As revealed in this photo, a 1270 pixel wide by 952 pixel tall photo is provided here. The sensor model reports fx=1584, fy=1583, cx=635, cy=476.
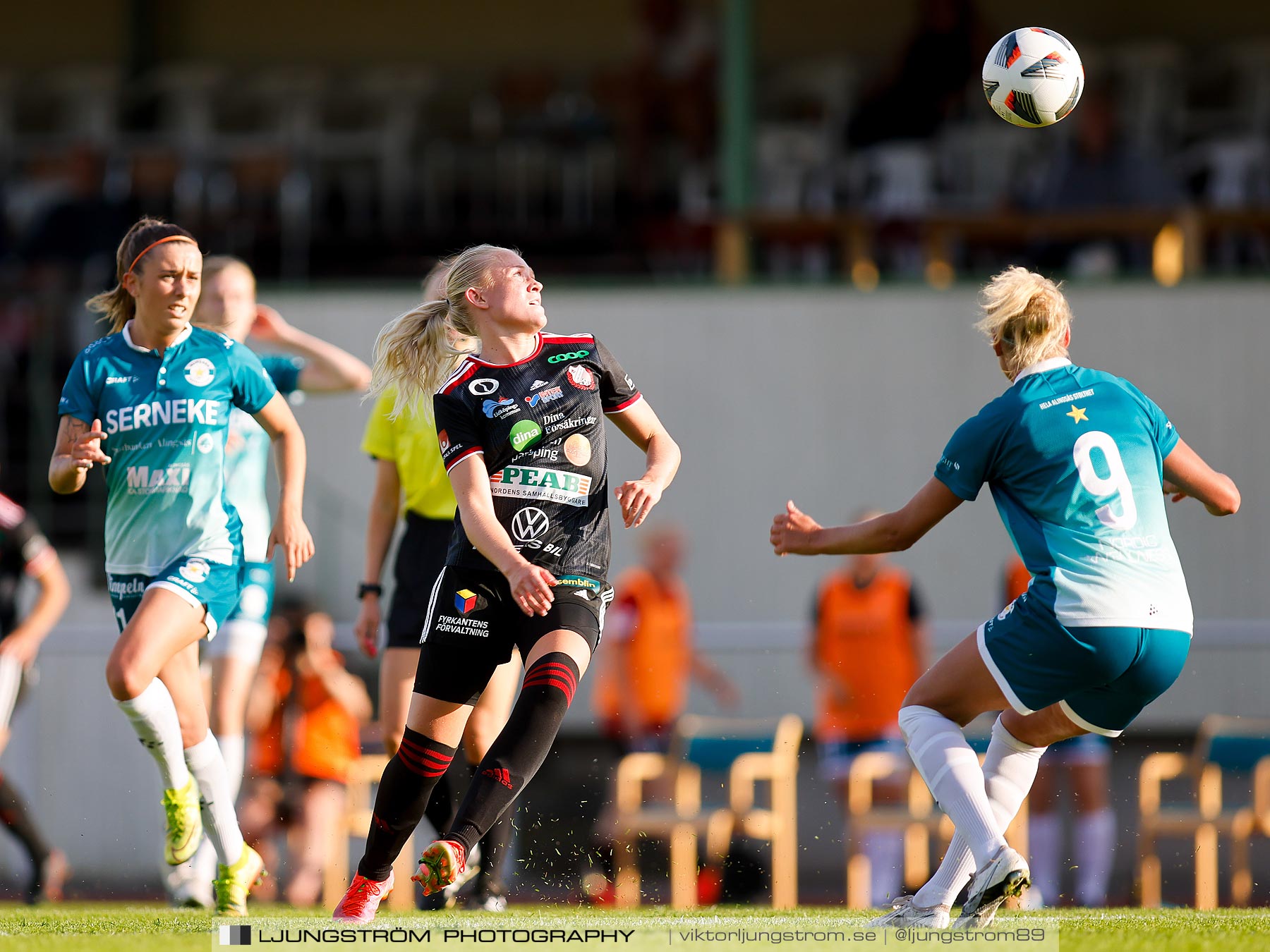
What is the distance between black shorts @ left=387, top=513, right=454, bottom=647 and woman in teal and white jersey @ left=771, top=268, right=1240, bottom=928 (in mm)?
1816

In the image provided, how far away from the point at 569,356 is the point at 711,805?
4.71 metres

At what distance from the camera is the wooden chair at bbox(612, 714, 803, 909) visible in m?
8.83

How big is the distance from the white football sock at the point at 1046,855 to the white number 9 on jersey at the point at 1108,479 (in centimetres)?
414

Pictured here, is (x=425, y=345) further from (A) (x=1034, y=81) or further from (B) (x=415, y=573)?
(A) (x=1034, y=81)

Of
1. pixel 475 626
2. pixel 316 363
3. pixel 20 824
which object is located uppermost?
pixel 316 363

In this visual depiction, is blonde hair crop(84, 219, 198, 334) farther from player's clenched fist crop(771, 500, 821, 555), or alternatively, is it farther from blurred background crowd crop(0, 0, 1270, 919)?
blurred background crowd crop(0, 0, 1270, 919)

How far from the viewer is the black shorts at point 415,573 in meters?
6.26

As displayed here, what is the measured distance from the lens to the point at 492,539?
15.4 ft

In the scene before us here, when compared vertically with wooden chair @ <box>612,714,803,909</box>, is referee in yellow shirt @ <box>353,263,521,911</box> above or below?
above

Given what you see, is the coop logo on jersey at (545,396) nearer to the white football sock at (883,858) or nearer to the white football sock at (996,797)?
the white football sock at (996,797)

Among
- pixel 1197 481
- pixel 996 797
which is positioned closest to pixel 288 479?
pixel 996 797

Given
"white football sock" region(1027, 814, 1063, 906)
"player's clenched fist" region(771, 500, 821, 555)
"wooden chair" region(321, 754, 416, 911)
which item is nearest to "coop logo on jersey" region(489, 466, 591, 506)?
"player's clenched fist" region(771, 500, 821, 555)

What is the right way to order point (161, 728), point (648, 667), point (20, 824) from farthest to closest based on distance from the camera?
point (648, 667)
point (20, 824)
point (161, 728)

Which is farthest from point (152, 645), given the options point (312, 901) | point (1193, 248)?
point (1193, 248)
